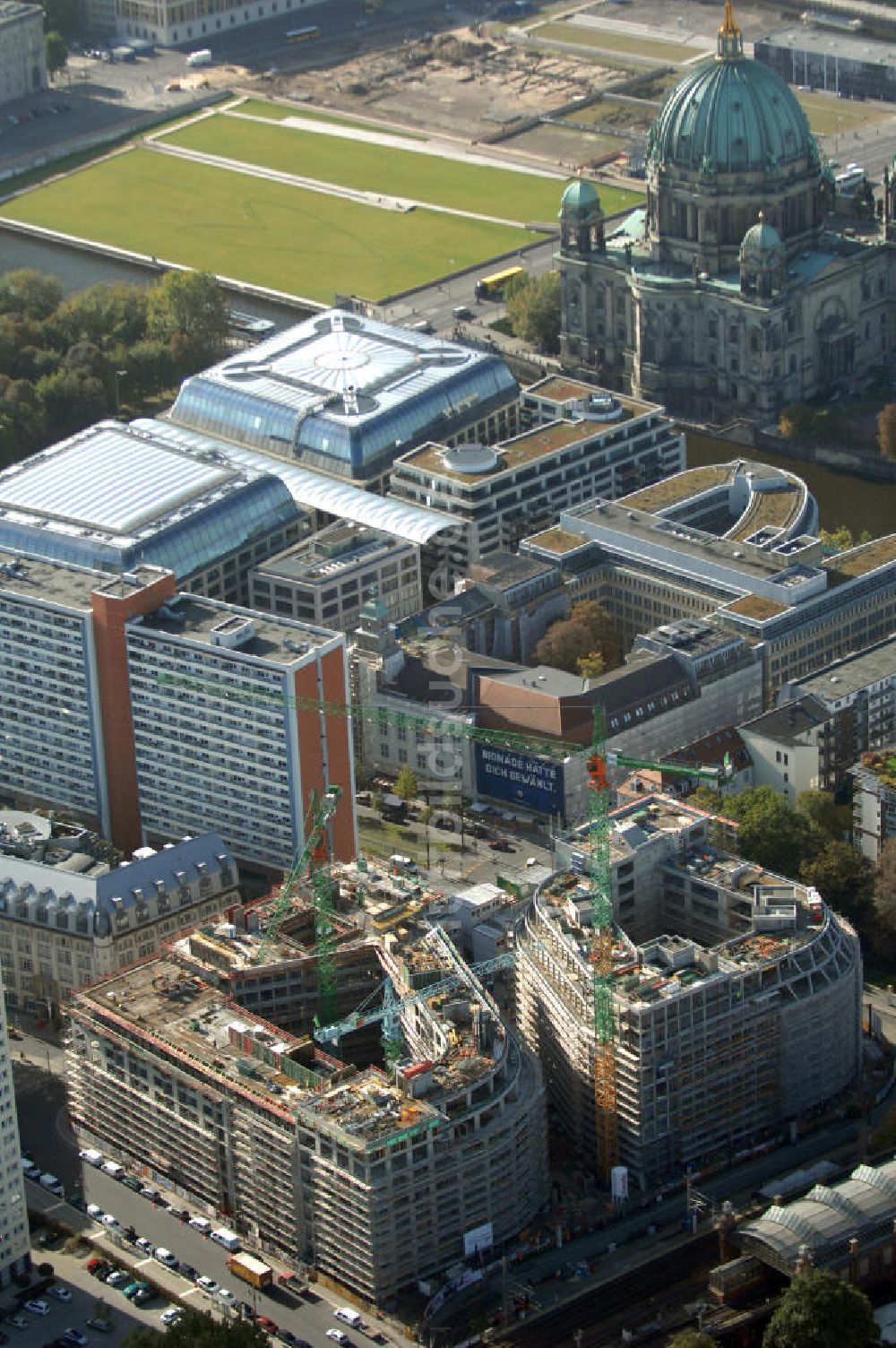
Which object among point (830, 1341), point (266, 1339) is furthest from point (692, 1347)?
point (266, 1339)

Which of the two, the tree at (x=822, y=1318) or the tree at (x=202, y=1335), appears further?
the tree at (x=822, y=1318)

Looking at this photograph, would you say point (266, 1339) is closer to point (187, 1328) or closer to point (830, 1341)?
point (187, 1328)

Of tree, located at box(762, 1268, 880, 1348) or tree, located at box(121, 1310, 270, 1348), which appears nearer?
tree, located at box(121, 1310, 270, 1348)

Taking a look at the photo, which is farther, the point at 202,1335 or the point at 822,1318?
the point at 822,1318
